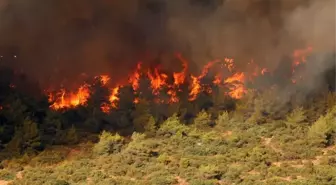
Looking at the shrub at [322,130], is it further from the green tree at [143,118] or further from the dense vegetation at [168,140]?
the green tree at [143,118]

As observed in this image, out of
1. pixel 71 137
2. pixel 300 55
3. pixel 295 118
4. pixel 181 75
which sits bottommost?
pixel 71 137

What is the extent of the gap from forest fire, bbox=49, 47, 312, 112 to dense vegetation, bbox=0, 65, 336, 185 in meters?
0.75

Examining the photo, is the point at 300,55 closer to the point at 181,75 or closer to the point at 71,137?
the point at 181,75

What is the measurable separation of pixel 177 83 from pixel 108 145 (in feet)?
35.0

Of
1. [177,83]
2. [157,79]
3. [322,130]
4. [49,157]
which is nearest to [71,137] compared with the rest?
[49,157]

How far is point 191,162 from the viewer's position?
22.3 meters

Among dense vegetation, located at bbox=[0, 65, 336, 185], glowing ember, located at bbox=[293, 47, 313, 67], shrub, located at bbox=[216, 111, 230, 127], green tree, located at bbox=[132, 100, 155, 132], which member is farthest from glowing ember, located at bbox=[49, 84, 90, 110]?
glowing ember, located at bbox=[293, 47, 313, 67]

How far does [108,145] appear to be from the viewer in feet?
79.4

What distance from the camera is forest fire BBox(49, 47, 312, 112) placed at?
30453mm

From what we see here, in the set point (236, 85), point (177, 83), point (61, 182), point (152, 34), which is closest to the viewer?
point (61, 182)

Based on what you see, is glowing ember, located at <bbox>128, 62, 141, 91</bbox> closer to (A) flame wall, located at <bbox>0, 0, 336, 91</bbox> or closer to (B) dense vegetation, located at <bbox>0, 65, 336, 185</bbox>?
(A) flame wall, located at <bbox>0, 0, 336, 91</bbox>

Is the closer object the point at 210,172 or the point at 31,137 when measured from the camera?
the point at 210,172

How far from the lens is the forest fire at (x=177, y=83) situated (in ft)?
99.9

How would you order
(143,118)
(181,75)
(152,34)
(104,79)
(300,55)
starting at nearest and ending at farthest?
(143,118) < (104,79) < (181,75) < (300,55) < (152,34)
